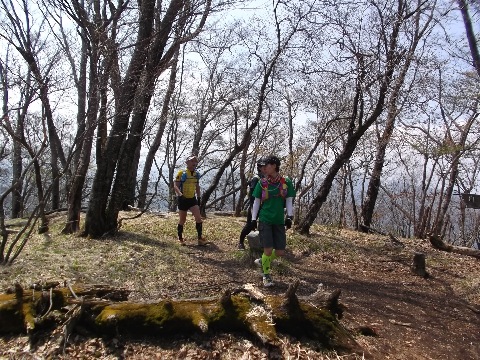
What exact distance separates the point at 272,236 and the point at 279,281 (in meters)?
1.00

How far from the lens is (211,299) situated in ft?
13.1

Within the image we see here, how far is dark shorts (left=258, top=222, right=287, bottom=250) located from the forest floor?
26.0 inches

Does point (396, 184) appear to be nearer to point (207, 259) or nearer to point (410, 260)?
point (410, 260)

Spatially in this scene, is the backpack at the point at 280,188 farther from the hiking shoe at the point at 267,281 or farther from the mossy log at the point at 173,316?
the mossy log at the point at 173,316

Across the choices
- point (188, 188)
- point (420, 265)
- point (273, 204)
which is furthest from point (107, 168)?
point (420, 265)

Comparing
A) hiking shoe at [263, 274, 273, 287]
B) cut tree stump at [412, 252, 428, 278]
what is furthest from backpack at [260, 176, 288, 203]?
cut tree stump at [412, 252, 428, 278]

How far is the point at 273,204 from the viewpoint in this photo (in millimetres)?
5652

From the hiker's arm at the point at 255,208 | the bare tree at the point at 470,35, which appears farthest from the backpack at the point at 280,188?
the bare tree at the point at 470,35

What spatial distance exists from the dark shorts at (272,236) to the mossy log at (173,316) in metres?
1.69

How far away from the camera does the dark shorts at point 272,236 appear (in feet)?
18.5

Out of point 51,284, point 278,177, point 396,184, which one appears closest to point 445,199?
point 396,184

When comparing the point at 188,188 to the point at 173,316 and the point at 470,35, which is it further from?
the point at 470,35

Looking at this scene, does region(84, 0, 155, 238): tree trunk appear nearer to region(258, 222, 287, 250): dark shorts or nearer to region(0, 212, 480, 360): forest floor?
region(0, 212, 480, 360): forest floor

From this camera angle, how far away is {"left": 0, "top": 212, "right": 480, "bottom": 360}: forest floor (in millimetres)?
3545
